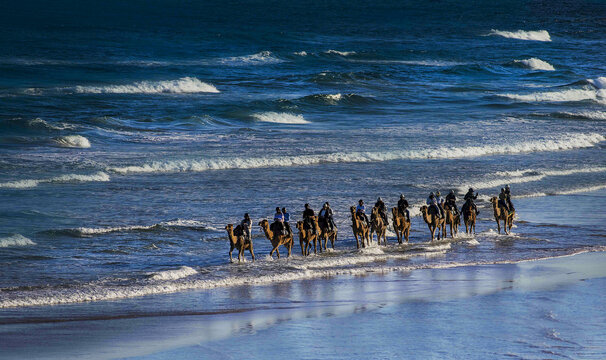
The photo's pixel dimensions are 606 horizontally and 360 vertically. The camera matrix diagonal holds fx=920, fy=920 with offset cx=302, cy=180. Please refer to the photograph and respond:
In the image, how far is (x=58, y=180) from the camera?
3042 cm

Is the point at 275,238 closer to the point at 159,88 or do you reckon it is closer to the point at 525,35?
the point at 159,88

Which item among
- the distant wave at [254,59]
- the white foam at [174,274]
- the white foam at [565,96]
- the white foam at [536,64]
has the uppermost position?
the distant wave at [254,59]

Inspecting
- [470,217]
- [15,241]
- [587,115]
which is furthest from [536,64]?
[15,241]

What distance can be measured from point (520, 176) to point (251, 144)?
1154cm

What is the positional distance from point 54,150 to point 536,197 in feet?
61.5

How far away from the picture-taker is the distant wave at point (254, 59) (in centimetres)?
7119

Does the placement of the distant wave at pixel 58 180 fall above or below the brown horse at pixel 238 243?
above

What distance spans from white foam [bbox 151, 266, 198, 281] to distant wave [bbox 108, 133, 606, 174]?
13309 millimetres

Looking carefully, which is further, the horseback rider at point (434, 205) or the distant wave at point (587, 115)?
the distant wave at point (587, 115)

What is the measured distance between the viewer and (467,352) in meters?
14.0

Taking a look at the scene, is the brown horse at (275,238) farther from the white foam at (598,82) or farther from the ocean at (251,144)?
the white foam at (598,82)

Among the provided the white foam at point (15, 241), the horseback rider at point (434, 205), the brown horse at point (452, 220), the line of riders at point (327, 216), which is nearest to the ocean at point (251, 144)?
the white foam at point (15, 241)

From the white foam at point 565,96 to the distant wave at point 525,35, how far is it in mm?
36457

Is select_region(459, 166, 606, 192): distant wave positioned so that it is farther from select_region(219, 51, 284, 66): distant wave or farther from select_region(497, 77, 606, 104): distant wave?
select_region(219, 51, 284, 66): distant wave
